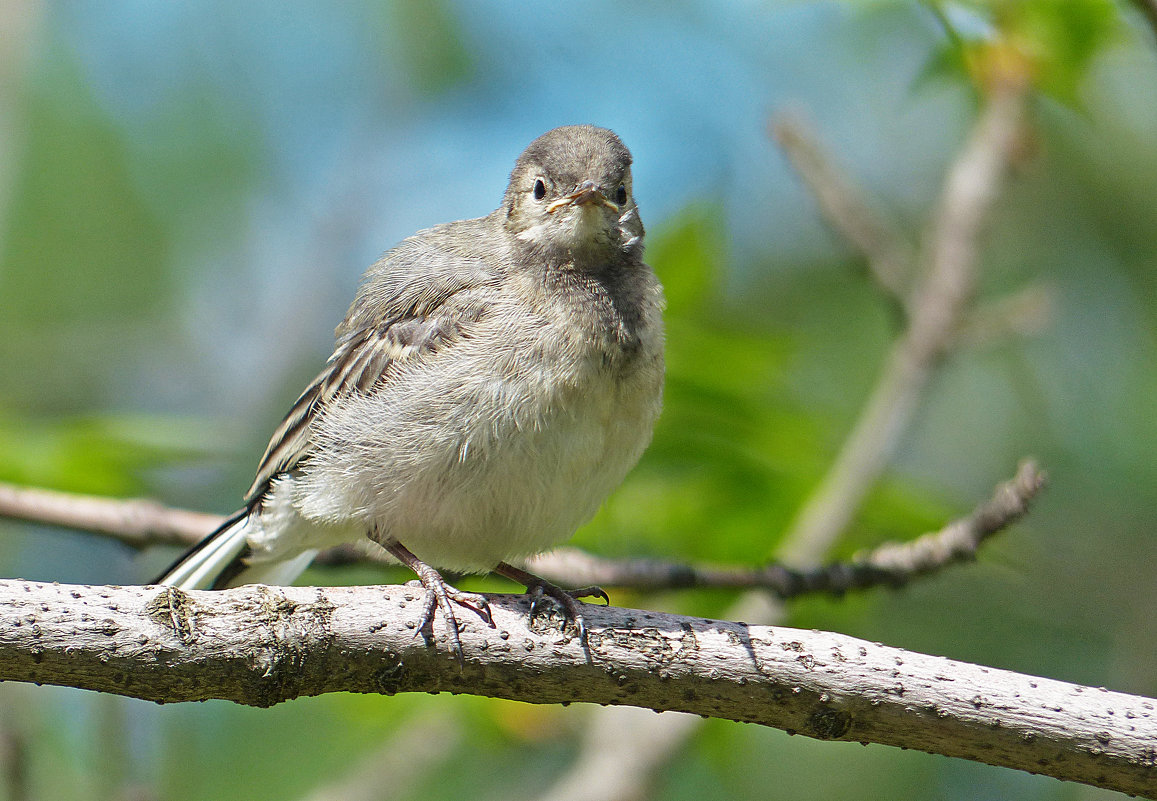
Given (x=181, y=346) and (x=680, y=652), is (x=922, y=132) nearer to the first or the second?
(x=181, y=346)

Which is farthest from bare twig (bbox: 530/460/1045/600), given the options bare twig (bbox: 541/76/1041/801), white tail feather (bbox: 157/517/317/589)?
white tail feather (bbox: 157/517/317/589)

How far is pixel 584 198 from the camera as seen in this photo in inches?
194

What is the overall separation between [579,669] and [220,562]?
251 cm

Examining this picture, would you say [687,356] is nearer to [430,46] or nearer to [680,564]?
[680,564]

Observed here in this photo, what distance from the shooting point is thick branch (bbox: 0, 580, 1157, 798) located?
3221 millimetres

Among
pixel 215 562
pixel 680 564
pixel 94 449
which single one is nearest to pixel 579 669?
pixel 680 564

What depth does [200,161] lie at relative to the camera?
10.9 m

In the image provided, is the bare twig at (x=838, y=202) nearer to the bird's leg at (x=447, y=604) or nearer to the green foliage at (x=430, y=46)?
the bird's leg at (x=447, y=604)

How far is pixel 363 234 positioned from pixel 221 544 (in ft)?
21.7

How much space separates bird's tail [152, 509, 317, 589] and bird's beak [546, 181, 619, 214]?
2.19 m

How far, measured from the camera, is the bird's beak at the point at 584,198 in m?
4.91

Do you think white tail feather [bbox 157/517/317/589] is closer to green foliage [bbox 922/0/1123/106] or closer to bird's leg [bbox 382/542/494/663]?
bird's leg [bbox 382/542/494/663]

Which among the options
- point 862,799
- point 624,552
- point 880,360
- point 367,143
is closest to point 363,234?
point 367,143

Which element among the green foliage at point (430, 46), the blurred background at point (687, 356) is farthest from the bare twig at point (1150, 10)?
the green foliage at point (430, 46)
